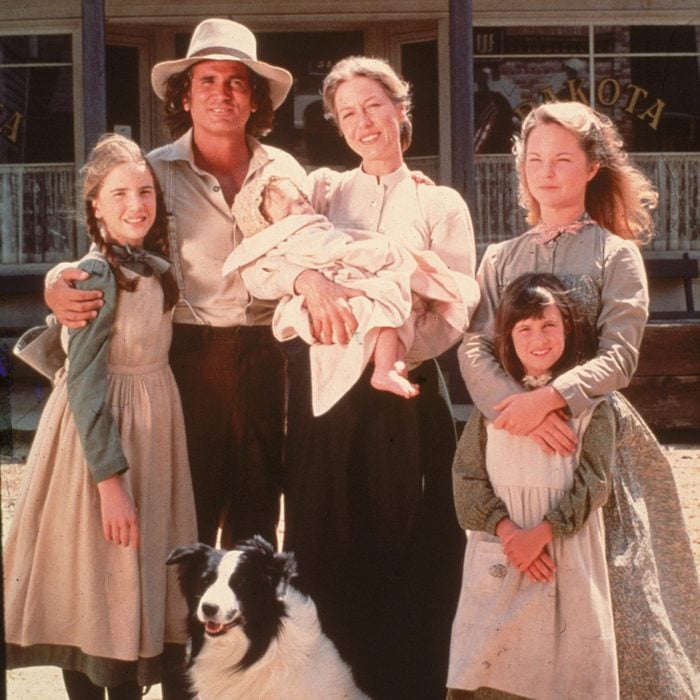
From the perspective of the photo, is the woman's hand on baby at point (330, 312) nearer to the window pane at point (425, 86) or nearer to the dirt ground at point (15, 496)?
the dirt ground at point (15, 496)

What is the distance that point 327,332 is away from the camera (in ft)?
11.4

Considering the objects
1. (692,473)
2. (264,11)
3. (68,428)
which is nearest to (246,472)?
(68,428)

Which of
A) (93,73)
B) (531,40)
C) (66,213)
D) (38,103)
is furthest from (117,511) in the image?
(531,40)

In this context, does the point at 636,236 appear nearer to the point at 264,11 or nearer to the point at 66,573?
the point at 66,573

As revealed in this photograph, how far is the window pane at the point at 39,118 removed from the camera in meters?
13.0

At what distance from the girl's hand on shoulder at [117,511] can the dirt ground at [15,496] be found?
1.88ft

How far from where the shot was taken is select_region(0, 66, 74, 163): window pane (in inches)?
511

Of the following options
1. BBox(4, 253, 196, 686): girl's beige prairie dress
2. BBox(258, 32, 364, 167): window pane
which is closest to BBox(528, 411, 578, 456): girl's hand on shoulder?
BBox(4, 253, 196, 686): girl's beige prairie dress

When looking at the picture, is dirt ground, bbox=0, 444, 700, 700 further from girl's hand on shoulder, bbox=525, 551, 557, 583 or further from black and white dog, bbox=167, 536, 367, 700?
girl's hand on shoulder, bbox=525, 551, 557, 583

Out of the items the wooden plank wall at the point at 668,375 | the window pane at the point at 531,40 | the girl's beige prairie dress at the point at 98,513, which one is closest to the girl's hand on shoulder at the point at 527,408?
the girl's beige prairie dress at the point at 98,513

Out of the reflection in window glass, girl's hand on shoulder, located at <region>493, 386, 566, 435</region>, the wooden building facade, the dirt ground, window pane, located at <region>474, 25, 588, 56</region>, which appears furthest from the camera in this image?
the reflection in window glass

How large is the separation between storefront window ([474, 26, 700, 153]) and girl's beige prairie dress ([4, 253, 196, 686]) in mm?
9988

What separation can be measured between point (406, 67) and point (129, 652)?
10.6m

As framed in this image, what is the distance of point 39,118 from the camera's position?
13.1 m
